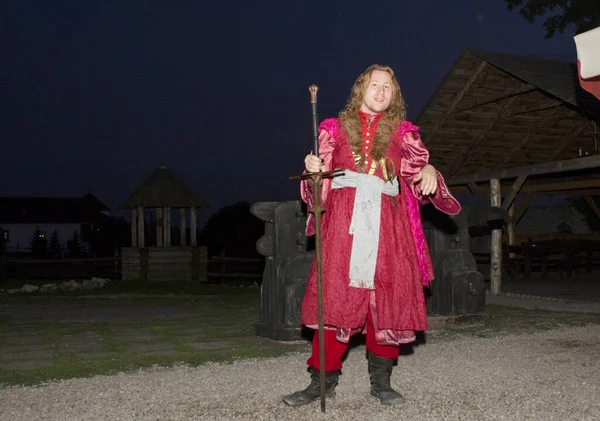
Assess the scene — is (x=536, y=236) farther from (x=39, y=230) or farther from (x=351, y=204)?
(x=39, y=230)

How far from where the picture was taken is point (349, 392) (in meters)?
4.22

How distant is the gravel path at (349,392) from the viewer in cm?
374

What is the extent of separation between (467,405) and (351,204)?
4.45 ft

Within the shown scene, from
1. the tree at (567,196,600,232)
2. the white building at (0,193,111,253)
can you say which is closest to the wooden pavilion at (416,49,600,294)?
the tree at (567,196,600,232)

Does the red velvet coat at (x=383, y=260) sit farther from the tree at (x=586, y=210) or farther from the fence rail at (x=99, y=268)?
the tree at (x=586, y=210)

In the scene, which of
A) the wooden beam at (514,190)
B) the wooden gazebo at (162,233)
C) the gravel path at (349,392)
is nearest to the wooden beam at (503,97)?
the wooden beam at (514,190)

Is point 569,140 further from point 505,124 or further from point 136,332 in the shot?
point 136,332

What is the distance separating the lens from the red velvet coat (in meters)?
3.79

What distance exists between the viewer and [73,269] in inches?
792

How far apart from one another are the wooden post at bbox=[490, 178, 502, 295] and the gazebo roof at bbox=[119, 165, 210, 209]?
31.6ft

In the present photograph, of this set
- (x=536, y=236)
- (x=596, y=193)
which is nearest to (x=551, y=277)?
(x=596, y=193)

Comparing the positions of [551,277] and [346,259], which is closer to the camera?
[346,259]

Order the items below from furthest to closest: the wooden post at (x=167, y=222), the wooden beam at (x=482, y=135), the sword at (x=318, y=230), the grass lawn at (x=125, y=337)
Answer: the wooden post at (x=167, y=222)
the wooden beam at (x=482, y=135)
the grass lawn at (x=125, y=337)
the sword at (x=318, y=230)

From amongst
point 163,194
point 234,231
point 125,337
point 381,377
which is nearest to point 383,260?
point 381,377
